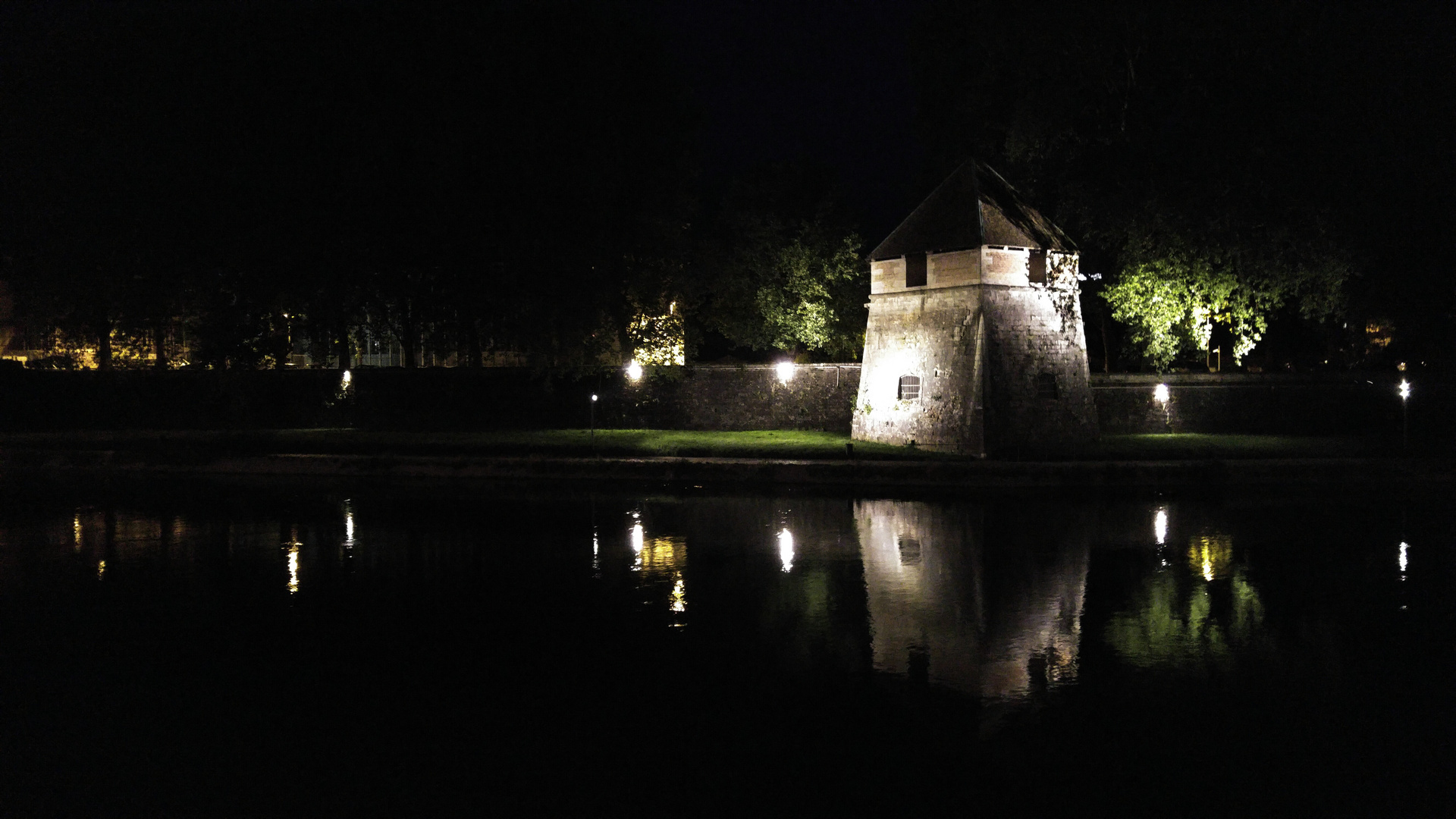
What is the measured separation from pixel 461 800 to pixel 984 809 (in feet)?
11.3

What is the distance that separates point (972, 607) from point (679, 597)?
11.3ft

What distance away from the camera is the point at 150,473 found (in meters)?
31.1

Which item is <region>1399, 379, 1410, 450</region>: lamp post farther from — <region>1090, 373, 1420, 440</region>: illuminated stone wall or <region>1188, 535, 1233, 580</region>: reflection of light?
<region>1188, 535, 1233, 580</region>: reflection of light

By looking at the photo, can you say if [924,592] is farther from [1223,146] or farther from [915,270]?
[1223,146]

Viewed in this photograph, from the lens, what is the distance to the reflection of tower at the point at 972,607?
10.0 m

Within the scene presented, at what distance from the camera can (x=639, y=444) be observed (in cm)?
3141

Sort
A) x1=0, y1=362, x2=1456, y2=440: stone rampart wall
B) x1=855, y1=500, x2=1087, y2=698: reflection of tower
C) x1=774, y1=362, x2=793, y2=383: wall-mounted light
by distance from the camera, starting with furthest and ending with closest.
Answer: x1=774, y1=362, x2=793, y2=383: wall-mounted light
x1=0, y1=362, x2=1456, y2=440: stone rampart wall
x1=855, y1=500, x2=1087, y2=698: reflection of tower

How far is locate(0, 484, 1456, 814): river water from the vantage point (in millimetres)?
7664

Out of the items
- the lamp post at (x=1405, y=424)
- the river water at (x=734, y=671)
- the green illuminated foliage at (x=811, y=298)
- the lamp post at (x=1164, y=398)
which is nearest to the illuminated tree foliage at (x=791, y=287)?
the green illuminated foliage at (x=811, y=298)

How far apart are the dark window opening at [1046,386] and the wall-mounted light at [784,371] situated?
8954 millimetres

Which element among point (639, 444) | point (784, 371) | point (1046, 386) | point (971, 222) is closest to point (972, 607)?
point (1046, 386)

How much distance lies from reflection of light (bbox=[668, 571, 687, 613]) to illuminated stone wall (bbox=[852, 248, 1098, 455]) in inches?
640

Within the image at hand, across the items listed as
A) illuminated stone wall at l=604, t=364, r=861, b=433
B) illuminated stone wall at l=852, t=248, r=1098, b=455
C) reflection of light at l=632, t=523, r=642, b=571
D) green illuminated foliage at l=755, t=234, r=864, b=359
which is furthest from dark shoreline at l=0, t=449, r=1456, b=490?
green illuminated foliage at l=755, t=234, r=864, b=359

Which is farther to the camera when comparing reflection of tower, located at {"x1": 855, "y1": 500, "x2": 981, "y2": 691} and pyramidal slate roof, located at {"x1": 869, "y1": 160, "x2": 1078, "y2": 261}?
pyramidal slate roof, located at {"x1": 869, "y1": 160, "x2": 1078, "y2": 261}
